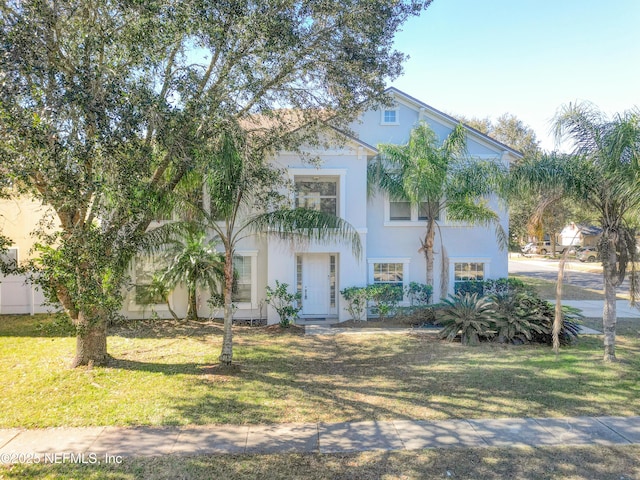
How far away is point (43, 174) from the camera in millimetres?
5809

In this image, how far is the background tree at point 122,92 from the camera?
5.88 metres

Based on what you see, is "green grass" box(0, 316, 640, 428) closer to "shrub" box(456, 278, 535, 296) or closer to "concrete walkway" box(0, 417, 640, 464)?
"concrete walkway" box(0, 417, 640, 464)

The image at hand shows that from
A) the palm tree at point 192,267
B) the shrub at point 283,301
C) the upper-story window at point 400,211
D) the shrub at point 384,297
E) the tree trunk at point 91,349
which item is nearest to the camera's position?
the tree trunk at point 91,349

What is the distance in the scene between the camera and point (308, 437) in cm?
572

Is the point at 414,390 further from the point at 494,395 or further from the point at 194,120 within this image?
the point at 194,120

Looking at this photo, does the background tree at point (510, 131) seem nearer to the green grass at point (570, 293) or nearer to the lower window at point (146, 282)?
the green grass at point (570, 293)

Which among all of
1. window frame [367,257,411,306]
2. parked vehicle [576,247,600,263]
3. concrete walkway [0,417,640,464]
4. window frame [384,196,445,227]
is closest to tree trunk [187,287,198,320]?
window frame [367,257,411,306]

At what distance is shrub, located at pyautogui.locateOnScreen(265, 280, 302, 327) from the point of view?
43.1 feet

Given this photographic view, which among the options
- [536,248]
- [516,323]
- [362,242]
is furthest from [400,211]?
[536,248]

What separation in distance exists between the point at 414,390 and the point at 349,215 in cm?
754

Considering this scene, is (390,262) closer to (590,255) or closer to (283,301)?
(283,301)

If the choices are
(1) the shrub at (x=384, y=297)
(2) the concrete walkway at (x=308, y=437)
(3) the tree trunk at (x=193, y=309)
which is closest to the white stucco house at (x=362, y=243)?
(3) the tree trunk at (x=193, y=309)

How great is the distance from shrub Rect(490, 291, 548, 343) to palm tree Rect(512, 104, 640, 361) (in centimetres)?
191

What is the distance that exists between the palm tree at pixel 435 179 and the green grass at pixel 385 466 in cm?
940
